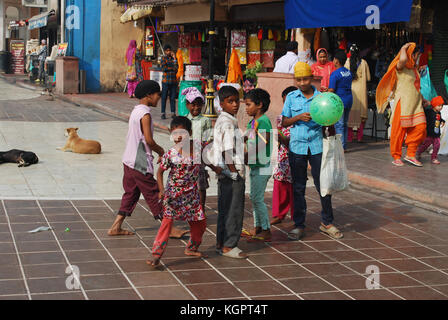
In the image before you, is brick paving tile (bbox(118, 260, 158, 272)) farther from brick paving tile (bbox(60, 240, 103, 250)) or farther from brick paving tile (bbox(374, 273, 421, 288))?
brick paving tile (bbox(374, 273, 421, 288))

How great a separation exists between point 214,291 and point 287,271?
867 mm

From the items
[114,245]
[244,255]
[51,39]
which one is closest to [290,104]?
[244,255]

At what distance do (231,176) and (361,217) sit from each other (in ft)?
8.37

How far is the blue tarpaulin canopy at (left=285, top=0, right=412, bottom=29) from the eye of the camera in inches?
428

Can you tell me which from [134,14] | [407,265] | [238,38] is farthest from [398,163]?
[134,14]

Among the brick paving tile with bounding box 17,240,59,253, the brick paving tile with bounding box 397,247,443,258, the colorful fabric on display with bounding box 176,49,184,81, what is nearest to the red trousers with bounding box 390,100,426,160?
the brick paving tile with bounding box 397,247,443,258

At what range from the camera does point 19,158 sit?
1002 centimetres

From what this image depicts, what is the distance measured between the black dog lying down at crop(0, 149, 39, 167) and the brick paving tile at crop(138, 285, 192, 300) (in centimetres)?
562

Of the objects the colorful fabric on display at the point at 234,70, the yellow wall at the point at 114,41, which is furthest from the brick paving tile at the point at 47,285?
the yellow wall at the point at 114,41

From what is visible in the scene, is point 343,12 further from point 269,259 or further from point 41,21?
point 41,21

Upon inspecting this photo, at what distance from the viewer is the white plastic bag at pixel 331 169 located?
6.63 meters

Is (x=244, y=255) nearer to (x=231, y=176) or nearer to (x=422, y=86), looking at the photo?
(x=231, y=176)

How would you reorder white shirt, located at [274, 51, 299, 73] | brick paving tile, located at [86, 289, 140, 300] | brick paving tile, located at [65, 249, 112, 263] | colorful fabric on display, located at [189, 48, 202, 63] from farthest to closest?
colorful fabric on display, located at [189, 48, 202, 63] → white shirt, located at [274, 51, 299, 73] → brick paving tile, located at [65, 249, 112, 263] → brick paving tile, located at [86, 289, 140, 300]

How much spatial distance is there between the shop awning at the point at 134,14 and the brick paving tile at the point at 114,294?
57.1 feet
